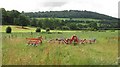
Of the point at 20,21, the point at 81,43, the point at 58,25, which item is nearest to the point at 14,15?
the point at 20,21

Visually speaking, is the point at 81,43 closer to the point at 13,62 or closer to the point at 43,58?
the point at 43,58

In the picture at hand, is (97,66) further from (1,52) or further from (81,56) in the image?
(1,52)

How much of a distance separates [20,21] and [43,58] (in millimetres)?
50447

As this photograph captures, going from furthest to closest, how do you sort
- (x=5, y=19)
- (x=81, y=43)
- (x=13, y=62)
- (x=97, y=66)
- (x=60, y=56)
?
1. (x=5, y=19)
2. (x=81, y=43)
3. (x=60, y=56)
4. (x=13, y=62)
5. (x=97, y=66)

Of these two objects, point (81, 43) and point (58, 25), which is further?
point (58, 25)

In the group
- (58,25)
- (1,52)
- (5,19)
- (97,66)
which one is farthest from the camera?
(5,19)

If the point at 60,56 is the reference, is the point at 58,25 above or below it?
below

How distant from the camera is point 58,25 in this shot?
58656 millimetres

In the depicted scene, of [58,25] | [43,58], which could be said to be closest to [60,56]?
[43,58]

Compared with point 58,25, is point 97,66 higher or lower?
higher

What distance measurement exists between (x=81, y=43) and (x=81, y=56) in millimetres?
5726

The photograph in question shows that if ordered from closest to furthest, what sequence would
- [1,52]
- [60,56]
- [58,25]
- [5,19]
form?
[60,56]
[1,52]
[58,25]
[5,19]

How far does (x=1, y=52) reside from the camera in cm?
1427

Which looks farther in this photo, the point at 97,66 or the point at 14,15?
the point at 14,15
